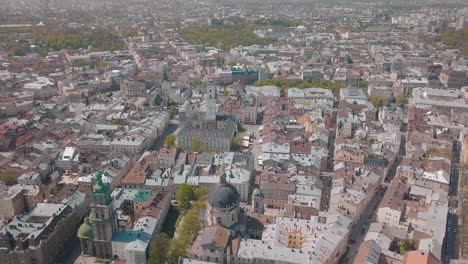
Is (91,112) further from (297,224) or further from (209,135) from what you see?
(297,224)

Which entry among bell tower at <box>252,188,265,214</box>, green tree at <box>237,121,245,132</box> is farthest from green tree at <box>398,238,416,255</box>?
green tree at <box>237,121,245,132</box>

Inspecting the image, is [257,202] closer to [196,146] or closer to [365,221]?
[365,221]

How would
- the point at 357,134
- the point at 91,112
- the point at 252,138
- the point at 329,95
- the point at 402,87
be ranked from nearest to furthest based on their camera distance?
1. the point at 357,134
2. the point at 252,138
3. the point at 91,112
4. the point at 329,95
5. the point at 402,87

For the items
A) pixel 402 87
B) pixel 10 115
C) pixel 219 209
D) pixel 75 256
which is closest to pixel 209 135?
pixel 219 209

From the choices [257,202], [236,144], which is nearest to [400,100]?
[236,144]

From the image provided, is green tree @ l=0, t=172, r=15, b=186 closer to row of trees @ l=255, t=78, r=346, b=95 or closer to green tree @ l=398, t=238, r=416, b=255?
green tree @ l=398, t=238, r=416, b=255

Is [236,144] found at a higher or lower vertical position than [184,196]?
lower
